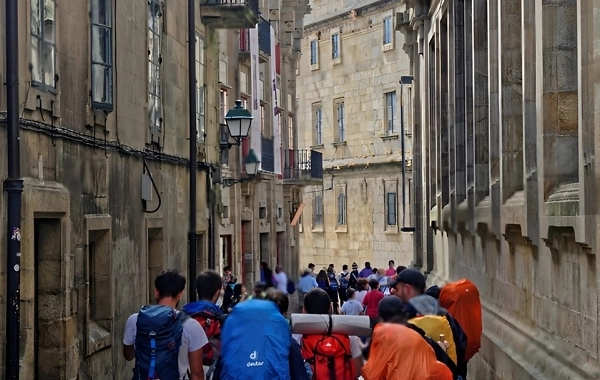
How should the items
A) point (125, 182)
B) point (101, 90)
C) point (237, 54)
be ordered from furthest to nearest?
1. point (237, 54)
2. point (125, 182)
3. point (101, 90)

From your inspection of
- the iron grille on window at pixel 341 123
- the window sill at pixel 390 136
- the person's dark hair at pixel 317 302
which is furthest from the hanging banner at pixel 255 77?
the person's dark hair at pixel 317 302

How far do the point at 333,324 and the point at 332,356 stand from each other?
219mm

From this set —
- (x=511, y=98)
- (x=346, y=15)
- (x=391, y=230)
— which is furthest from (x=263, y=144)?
(x=346, y=15)

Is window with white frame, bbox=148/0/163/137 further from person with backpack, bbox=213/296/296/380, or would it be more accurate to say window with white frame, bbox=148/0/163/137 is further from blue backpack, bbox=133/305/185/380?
person with backpack, bbox=213/296/296/380

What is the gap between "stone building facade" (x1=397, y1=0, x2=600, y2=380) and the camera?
Answer: 816 cm

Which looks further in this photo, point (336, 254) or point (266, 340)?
point (336, 254)

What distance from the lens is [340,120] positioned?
4631 cm

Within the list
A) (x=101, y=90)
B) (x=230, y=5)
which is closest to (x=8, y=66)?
(x=101, y=90)

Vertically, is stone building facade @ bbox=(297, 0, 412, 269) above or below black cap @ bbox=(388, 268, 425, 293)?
above

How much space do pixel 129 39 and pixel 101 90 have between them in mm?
1861

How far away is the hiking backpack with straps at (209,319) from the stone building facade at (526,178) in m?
2.63

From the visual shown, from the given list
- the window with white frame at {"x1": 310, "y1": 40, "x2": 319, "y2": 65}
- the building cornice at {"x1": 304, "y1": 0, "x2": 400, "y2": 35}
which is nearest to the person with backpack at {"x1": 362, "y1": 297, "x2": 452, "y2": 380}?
the building cornice at {"x1": 304, "y1": 0, "x2": 400, "y2": 35}

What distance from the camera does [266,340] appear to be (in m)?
7.21

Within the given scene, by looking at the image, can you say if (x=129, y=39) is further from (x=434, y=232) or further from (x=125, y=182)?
(x=434, y=232)
